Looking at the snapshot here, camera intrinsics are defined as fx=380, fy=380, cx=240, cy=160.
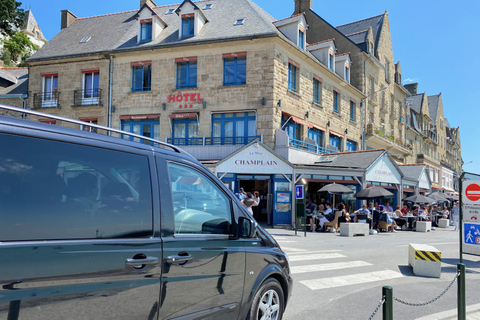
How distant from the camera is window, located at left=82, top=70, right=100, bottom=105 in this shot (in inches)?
886

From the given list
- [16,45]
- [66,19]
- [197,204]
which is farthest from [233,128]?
[16,45]

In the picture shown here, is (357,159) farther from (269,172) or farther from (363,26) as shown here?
(363,26)

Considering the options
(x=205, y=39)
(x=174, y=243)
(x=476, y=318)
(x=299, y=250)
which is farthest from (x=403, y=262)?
(x=205, y=39)

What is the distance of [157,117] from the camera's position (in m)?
21.5

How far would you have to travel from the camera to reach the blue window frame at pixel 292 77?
2152 cm

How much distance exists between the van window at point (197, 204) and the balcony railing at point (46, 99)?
74.2 feet

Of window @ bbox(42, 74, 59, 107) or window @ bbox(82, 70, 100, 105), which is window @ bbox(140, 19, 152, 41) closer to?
window @ bbox(82, 70, 100, 105)

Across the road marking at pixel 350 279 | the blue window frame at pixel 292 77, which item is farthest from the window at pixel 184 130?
the road marking at pixel 350 279

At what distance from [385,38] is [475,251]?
99.9 ft

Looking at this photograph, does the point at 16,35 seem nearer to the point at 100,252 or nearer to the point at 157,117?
the point at 157,117

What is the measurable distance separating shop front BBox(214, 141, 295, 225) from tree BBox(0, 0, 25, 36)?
5171 cm

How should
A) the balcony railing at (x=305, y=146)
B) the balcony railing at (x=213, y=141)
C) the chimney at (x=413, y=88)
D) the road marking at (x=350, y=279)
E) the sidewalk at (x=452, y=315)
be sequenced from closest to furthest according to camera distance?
the sidewalk at (x=452, y=315), the road marking at (x=350, y=279), the balcony railing at (x=213, y=141), the balcony railing at (x=305, y=146), the chimney at (x=413, y=88)

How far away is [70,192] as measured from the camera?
2.20 metres

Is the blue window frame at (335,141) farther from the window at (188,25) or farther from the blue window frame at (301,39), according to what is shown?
the window at (188,25)
